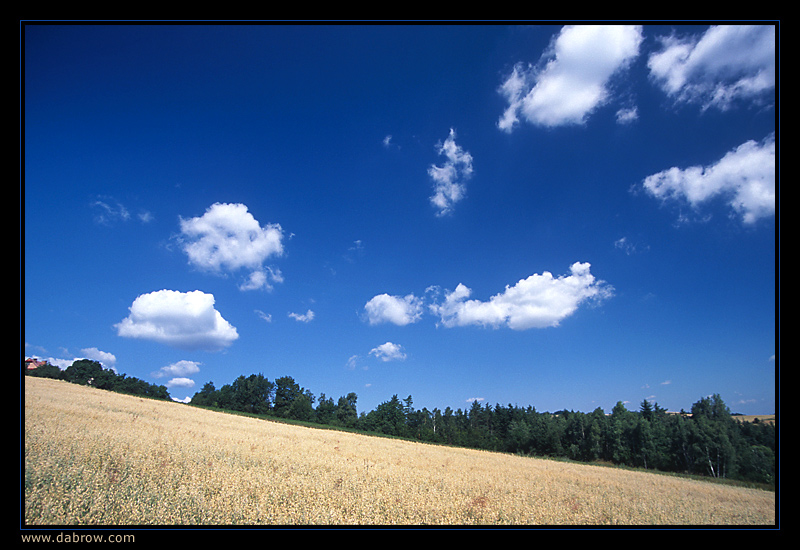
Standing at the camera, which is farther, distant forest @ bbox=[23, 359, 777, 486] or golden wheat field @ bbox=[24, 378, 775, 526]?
distant forest @ bbox=[23, 359, 777, 486]

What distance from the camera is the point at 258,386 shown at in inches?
3310

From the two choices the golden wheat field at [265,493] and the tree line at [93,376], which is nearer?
the golden wheat field at [265,493]

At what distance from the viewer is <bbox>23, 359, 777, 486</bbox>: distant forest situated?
21.6 m

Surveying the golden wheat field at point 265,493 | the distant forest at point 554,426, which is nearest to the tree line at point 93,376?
the distant forest at point 554,426

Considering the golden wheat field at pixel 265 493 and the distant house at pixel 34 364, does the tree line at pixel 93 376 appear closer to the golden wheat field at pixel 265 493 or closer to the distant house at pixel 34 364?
the distant house at pixel 34 364

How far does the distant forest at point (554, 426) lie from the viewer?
21.6 meters

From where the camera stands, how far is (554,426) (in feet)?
198

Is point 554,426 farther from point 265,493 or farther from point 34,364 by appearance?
point 34,364

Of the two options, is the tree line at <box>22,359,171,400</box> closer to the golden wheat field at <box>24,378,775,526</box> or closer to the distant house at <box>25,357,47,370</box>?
the distant house at <box>25,357,47,370</box>

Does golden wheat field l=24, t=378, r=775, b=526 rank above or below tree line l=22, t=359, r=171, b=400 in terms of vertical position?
above

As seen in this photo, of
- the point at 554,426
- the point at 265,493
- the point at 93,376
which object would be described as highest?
the point at 265,493

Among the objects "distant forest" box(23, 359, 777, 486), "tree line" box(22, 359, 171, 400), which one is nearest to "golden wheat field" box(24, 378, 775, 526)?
"distant forest" box(23, 359, 777, 486)

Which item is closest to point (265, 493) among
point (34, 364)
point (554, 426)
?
point (554, 426)
